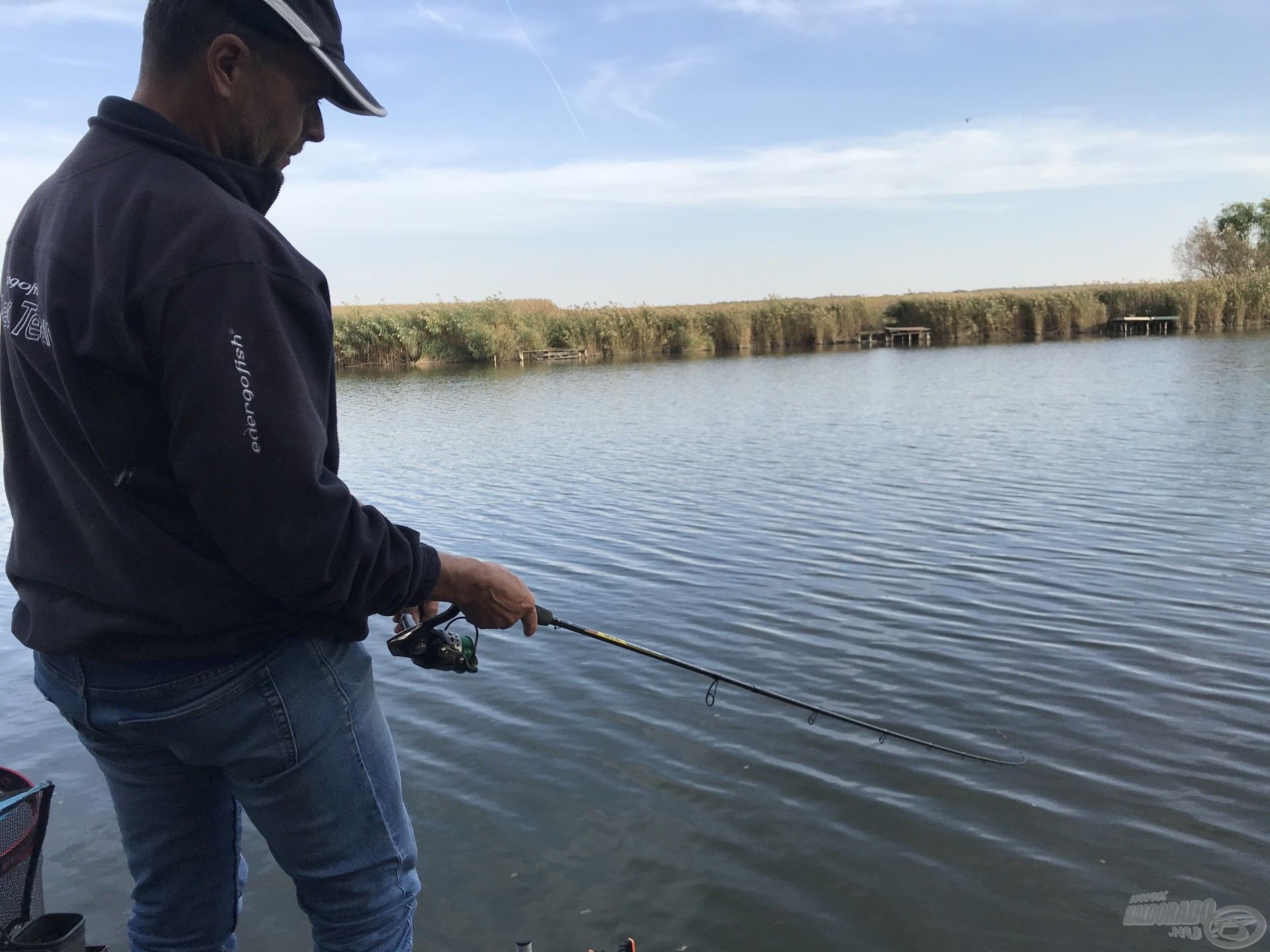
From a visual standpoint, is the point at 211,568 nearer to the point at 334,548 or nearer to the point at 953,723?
the point at 334,548

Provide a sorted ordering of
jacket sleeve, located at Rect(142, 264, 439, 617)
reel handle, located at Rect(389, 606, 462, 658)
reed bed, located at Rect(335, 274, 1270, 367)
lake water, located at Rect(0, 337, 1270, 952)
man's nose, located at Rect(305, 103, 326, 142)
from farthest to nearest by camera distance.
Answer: reed bed, located at Rect(335, 274, 1270, 367)
lake water, located at Rect(0, 337, 1270, 952)
reel handle, located at Rect(389, 606, 462, 658)
man's nose, located at Rect(305, 103, 326, 142)
jacket sleeve, located at Rect(142, 264, 439, 617)

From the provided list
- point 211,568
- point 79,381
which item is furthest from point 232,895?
point 79,381

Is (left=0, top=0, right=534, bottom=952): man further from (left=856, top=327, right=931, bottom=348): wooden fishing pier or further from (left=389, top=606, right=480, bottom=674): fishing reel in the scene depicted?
(left=856, top=327, right=931, bottom=348): wooden fishing pier

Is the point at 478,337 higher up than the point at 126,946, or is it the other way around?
the point at 478,337

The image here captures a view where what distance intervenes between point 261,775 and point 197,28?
1.26 m

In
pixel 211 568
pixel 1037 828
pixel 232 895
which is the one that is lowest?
pixel 1037 828

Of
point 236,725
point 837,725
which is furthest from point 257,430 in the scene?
point 837,725

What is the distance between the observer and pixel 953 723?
478 cm

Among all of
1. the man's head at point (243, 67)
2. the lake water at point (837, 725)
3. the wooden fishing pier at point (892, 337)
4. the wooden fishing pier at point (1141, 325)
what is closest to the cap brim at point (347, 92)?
the man's head at point (243, 67)

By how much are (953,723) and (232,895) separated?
3573 mm

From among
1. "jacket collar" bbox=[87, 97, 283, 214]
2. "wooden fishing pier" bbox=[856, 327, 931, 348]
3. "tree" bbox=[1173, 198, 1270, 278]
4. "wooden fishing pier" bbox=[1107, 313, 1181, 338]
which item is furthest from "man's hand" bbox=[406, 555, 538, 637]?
"tree" bbox=[1173, 198, 1270, 278]

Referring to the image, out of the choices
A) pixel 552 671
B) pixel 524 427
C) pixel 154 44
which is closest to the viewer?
pixel 154 44

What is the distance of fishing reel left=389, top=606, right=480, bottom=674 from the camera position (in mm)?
2307

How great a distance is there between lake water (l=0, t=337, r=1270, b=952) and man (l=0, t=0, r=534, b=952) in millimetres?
1796
